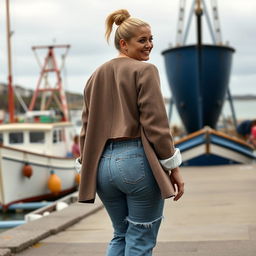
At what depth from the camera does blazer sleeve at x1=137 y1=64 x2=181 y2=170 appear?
11.3ft

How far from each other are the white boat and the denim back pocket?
14507mm

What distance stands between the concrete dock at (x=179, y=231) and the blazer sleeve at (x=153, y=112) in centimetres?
232

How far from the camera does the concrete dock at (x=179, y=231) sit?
5902 millimetres

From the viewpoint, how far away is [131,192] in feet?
11.5

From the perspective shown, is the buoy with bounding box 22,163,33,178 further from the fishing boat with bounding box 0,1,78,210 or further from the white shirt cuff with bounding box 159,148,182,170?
the white shirt cuff with bounding box 159,148,182,170

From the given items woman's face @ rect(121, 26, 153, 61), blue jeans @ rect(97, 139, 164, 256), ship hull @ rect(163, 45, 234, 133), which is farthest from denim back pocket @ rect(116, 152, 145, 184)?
ship hull @ rect(163, 45, 234, 133)

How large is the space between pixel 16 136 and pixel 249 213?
12651 millimetres

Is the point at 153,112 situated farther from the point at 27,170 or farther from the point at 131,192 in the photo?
the point at 27,170

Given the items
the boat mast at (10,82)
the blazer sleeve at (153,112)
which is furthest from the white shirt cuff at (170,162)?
the boat mast at (10,82)

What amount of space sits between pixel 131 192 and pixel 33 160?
15.3 m

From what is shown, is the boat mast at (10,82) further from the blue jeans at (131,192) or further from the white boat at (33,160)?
the blue jeans at (131,192)

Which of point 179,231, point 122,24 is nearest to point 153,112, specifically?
point 122,24

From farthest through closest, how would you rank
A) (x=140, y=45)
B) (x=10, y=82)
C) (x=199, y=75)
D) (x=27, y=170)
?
1. (x=199, y=75)
2. (x=10, y=82)
3. (x=27, y=170)
4. (x=140, y=45)

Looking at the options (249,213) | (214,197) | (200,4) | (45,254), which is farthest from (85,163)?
(200,4)
